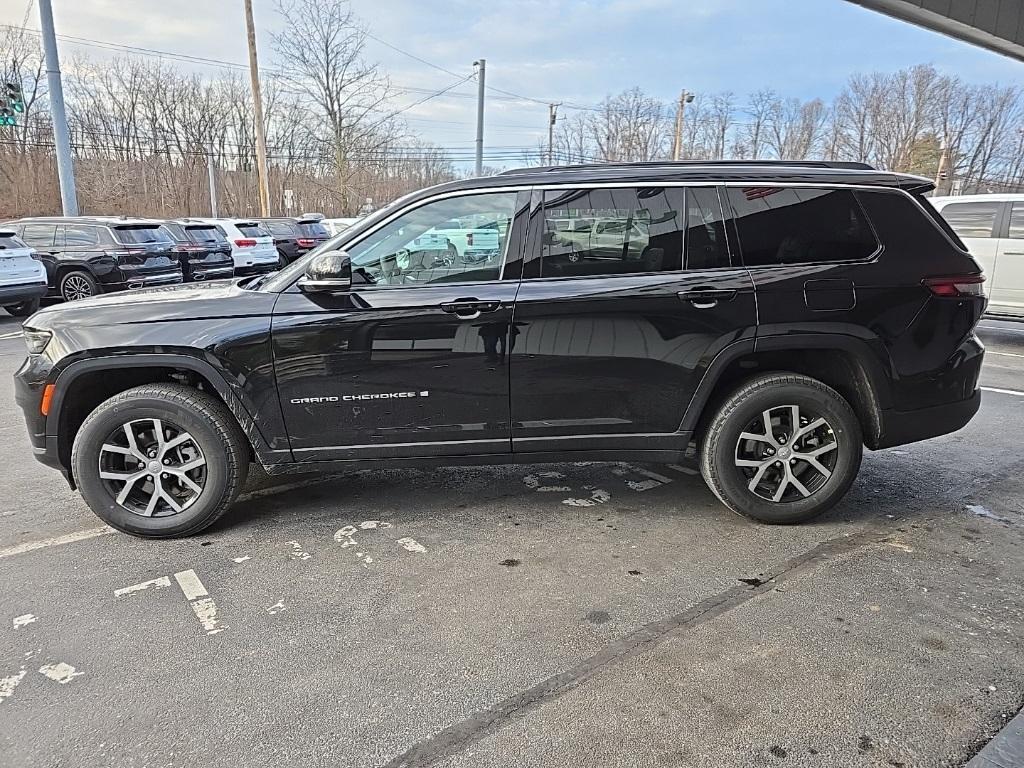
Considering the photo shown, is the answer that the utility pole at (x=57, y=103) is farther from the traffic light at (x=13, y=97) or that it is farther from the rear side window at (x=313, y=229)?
the rear side window at (x=313, y=229)

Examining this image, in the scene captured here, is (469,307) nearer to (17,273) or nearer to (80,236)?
(17,273)

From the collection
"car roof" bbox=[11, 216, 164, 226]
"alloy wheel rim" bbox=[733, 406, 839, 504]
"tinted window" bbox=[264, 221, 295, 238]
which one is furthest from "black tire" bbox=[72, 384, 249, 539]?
"tinted window" bbox=[264, 221, 295, 238]

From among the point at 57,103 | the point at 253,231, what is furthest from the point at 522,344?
the point at 253,231

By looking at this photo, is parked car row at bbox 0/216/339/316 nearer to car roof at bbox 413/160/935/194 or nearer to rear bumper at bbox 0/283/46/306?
rear bumper at bbox 0/283/46/306

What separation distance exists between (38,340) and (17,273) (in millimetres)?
9970

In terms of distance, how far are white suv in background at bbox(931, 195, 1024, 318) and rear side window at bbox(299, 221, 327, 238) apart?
16.8 m

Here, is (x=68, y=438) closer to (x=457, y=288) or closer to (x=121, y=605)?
(x=121, y=605)

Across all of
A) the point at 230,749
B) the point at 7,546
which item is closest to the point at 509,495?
the point at 230,749

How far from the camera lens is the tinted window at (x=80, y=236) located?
13.3 m

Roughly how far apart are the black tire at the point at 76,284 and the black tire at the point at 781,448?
13249 mm

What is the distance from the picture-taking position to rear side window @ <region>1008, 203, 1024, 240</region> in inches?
389

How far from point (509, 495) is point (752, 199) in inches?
86.4

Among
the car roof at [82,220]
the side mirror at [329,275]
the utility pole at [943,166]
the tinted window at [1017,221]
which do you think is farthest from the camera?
the utility pole at [943,166]

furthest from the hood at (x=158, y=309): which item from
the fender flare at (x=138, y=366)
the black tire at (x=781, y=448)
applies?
the black tire at (x=781, y=448)
